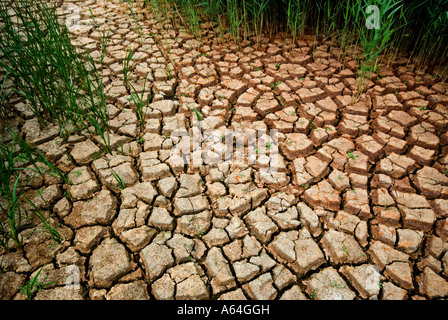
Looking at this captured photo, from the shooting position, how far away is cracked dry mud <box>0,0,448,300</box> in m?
1.46

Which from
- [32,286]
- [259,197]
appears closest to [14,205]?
[32,286]

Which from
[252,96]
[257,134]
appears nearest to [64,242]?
[257,134]

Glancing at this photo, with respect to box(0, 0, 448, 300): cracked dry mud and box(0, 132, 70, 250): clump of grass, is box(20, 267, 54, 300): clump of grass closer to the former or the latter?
box(0, 0, 448, 300): cracked dry mud

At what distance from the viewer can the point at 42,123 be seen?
2.29 meters

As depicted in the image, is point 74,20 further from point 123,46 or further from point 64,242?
→ point 64,242

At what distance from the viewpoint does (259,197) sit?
184 cm

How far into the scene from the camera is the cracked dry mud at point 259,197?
4.80 feet

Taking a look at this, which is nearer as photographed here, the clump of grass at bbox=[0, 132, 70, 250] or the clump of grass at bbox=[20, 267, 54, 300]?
the clump of grass at bbox=[20, 267, 54, 300]

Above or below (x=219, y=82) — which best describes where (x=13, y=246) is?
below

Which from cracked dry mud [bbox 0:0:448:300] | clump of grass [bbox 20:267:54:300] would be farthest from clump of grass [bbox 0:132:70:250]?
clump of grass [bbox 20:267:54:300]

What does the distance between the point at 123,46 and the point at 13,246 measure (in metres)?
2.58

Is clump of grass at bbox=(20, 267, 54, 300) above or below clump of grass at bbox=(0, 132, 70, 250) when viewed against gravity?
below

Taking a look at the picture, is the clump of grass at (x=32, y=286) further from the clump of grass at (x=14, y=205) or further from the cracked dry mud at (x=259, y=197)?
the clump of grass at (x=14, y=205)

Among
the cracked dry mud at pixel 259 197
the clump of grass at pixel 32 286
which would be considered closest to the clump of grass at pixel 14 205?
the cracked dry mud at pixel 259 197
